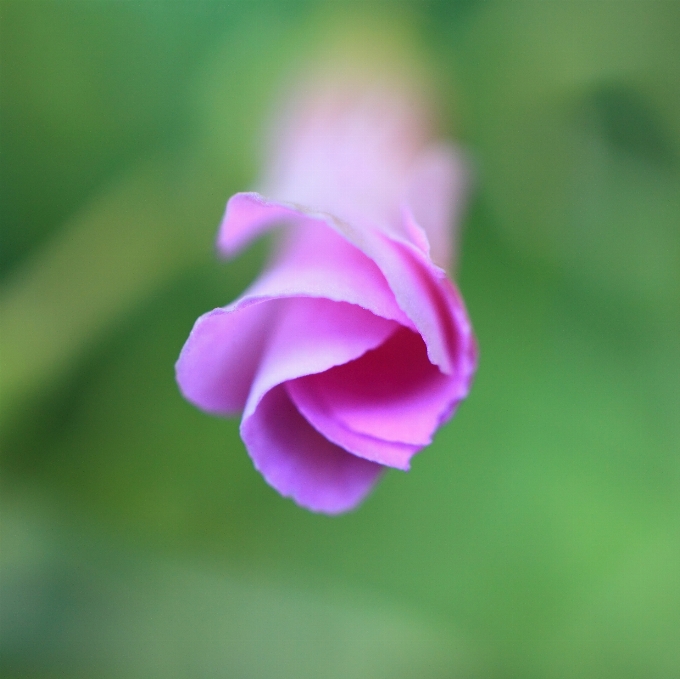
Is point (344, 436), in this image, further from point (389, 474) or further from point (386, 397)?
point (389, 474)

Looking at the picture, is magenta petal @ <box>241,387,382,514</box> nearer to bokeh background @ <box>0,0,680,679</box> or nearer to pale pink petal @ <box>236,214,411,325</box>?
pale pink petal @ <box>236,214,411,325</box>

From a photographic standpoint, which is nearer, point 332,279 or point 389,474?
point 332,279

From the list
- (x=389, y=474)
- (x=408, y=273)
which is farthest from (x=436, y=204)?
(x=389, y=474)

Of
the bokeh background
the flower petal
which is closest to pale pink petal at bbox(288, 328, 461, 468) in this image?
the flower petal

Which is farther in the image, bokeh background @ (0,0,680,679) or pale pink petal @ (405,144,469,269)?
bokeh background @ (0,0,680,679)

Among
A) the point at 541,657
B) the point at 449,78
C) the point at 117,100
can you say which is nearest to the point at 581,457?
the point at 541,657

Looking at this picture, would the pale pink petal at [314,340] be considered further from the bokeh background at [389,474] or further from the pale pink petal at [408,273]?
the bokeh background at [389,474]

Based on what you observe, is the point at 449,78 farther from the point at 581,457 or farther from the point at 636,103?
the point at 581,457

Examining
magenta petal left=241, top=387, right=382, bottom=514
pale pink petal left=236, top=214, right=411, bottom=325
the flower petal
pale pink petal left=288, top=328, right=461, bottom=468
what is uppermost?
pale pink petal left=236, top=214, right=411, bottom=325
